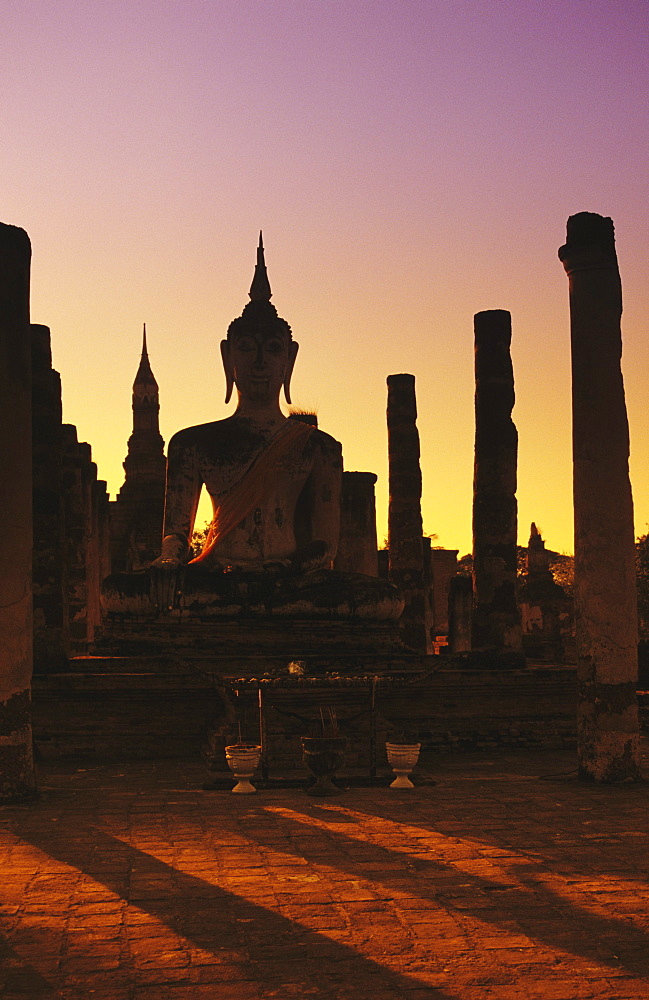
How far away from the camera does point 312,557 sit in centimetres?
1287

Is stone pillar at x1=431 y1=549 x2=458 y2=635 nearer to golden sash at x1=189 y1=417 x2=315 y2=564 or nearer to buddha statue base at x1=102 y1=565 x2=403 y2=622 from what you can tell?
golden sash at x1=189 y1=417 x2=315 y2=564

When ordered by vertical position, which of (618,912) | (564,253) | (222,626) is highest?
(564,253)

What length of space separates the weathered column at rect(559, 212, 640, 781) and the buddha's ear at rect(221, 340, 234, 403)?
20.2 ft

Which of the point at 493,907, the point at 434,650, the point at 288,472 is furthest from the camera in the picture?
the point at 434,650

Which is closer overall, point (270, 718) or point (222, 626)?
point (270, 718)

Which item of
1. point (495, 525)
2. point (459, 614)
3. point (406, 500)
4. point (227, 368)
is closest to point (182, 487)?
point (227, 368)

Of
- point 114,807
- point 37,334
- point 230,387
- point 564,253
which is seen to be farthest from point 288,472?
point 114,807

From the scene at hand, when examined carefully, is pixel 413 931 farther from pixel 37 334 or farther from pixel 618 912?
pixel 37 334

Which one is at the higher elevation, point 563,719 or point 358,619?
point 358,619

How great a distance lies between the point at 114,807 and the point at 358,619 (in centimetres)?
491

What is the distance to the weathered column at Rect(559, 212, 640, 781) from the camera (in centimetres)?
842

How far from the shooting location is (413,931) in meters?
4.68

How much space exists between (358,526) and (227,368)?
6.95 metres

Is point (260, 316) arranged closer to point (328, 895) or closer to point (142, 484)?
point (328, 895)
